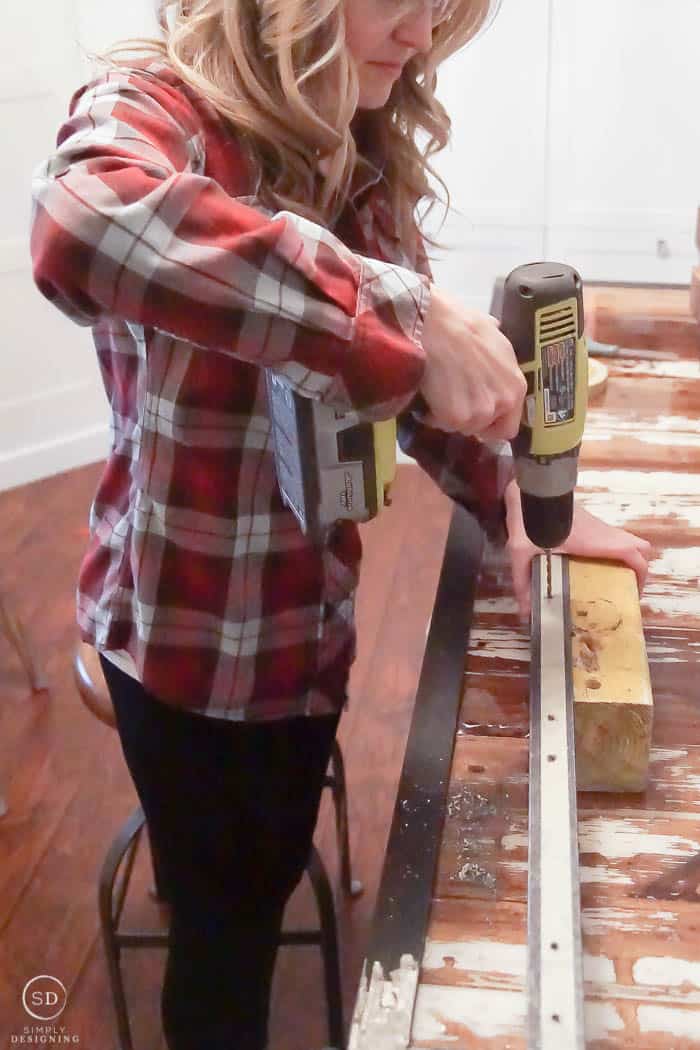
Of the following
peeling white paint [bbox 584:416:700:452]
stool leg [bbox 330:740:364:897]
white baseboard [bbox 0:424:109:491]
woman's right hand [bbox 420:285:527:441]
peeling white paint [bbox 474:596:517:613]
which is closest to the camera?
woman's right hand [bbox 420:285:527:441]

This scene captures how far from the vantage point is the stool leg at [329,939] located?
3.61 ft

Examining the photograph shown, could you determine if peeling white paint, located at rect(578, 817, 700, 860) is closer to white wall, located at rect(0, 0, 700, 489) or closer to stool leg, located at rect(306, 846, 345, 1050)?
stool leg, located at rect(306, 846, 345, 1050)

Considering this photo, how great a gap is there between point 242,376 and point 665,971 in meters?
0.51

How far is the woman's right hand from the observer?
2.21 ft

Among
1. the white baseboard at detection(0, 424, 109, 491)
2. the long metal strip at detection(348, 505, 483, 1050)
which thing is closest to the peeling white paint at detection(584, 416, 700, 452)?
the long metal strip at detection(348, 505, 483, 1050)

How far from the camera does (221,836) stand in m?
0.93

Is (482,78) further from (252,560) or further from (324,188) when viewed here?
(252,560)

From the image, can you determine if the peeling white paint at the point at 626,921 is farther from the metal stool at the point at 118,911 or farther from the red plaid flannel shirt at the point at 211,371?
the metal stool at the point at 118,911

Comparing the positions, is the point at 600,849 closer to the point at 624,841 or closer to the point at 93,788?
the point at 624,841

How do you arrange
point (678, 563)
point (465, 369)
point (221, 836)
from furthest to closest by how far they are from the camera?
point (678, 563)
point (221, 836)
point (465, 369)

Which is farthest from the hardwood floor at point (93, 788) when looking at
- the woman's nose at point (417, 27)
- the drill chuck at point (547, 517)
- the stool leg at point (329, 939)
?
the woman's nose at point (417, 27)

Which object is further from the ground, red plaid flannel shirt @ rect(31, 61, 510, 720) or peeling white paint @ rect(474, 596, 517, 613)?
red plaid flannel shirt @ rect(31, 61, 510, 720)

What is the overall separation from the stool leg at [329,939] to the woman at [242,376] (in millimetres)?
82

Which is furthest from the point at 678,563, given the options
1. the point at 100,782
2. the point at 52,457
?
the point at 52,457
